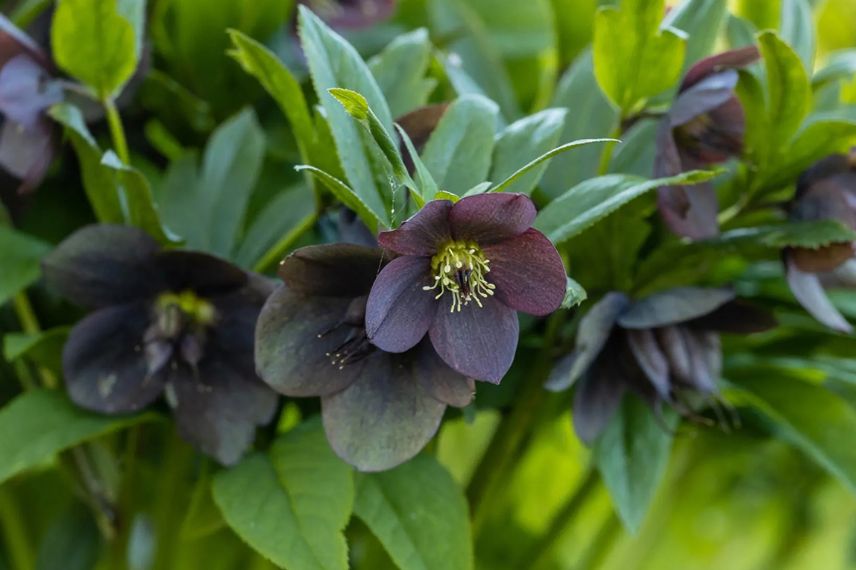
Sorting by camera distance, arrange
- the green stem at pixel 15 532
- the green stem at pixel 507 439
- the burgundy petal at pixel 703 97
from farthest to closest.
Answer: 1. the green stem at pixel 15 532
2. the green stem at pixel 507 439
3. the burgundy petal at pixel 703 97

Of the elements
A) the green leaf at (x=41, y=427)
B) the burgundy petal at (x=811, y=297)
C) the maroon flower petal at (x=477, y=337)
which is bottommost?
the green leaf at (x=41, y=427)

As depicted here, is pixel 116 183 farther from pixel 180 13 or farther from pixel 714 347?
pixel 714 347

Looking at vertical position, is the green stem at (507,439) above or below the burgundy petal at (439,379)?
below

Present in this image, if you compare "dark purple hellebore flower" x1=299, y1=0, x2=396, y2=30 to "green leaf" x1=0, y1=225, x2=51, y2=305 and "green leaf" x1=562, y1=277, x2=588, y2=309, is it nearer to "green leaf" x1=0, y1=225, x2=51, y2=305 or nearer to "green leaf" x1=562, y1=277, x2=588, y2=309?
"green leaf" x1=0, y1=225, x2=51, y2=305

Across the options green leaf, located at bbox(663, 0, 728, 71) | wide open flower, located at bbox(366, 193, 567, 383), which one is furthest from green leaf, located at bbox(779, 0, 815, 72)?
wide open flower, located at bbox(366, 193, 567, 383)

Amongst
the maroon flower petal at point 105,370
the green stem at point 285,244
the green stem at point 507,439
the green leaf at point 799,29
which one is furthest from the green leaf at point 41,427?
the green leaf at point 799,29

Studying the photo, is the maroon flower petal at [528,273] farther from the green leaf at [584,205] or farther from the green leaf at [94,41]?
the green leaf at [94,41]
